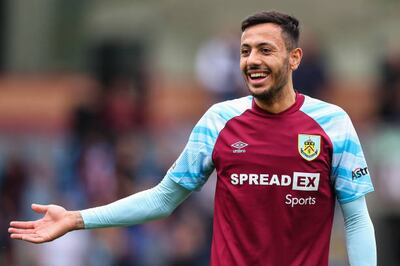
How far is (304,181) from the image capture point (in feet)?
23.3

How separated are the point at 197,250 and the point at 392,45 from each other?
7782 millimetres

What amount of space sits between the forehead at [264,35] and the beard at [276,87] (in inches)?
5.2

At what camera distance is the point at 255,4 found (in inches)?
871

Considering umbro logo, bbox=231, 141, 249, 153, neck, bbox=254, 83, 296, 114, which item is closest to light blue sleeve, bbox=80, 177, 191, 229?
umbro logo, bbox=231, 141, 249, 153

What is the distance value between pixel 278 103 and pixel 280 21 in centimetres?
47

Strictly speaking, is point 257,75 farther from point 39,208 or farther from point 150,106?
point 150,106

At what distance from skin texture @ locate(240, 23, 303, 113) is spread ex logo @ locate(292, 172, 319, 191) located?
1.38 ft

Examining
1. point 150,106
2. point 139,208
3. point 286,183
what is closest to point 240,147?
point 286,183

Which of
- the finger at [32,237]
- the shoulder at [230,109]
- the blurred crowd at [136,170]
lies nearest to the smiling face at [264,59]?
the shoulder at [230,109]

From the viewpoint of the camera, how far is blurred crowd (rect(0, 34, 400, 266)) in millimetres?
13750

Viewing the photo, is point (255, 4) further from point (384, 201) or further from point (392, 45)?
point (384, 201)

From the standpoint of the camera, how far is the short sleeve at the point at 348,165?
7090 millimetres

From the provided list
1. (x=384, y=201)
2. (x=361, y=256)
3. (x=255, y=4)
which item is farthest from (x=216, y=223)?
(x=255, y=4)

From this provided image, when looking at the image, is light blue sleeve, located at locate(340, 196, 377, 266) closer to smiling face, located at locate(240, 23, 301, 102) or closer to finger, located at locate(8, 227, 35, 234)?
smiling face, located at locate(240, 23, 301, 102)
